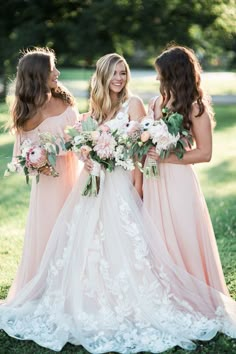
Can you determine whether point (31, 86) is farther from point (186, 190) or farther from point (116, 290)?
point (116, 290)

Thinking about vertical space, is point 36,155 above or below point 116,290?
above

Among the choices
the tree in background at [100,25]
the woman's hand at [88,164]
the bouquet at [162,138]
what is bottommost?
the woman's hand at [88,164]

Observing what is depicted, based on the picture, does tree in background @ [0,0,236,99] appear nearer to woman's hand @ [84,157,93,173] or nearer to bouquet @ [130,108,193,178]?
woman's hand @ [84,157,93,173]

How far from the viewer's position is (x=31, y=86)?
5.01 meters

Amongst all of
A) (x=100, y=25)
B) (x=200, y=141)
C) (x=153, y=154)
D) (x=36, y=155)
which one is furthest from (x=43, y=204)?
(x=100, y=25)

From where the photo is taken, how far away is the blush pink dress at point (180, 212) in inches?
193

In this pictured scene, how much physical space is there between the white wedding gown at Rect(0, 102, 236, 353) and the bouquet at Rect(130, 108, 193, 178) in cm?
22

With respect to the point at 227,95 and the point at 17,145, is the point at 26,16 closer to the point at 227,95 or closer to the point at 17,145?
the point at 227,95

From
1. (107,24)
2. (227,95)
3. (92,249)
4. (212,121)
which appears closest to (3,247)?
(92,249)

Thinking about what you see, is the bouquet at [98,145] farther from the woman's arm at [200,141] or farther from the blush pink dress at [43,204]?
the blush pink dress at [43,204]

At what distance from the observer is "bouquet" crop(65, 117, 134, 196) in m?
4.60

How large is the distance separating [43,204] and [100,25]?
13.3 m

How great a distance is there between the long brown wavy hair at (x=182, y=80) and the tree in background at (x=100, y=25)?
13.3 metres

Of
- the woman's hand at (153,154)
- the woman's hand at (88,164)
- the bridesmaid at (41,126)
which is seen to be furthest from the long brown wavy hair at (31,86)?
the woman's hand at (153,154)
